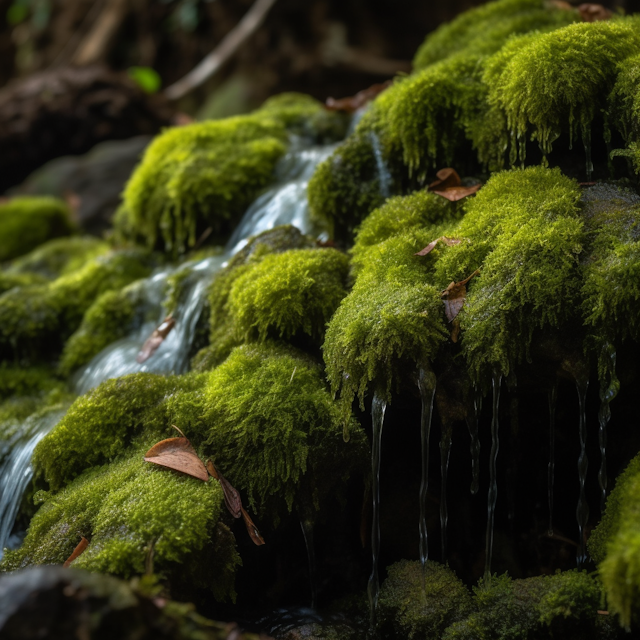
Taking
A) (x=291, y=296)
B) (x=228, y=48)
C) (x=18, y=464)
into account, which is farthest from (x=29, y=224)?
(x=291, y=296)

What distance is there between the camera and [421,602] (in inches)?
102

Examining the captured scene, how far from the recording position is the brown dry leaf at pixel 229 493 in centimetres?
262

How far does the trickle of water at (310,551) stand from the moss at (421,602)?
12.4 inches

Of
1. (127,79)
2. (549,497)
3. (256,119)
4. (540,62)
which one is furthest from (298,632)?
(127,79)

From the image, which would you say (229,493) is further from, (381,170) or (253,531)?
(381,170)

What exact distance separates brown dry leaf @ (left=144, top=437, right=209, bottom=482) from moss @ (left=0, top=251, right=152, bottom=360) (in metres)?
2.41

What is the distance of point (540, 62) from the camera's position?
10.4ft

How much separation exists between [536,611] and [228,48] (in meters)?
8.97

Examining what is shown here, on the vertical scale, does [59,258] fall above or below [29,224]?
below

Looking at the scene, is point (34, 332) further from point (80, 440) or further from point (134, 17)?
point (134, 17)

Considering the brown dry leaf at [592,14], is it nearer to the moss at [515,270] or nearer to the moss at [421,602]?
the moss at [515,270]

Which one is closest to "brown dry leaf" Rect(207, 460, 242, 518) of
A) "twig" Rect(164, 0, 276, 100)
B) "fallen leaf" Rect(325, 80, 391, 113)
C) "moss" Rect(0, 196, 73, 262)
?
"fallen leaf" Rect(325, 80, 391, 113)

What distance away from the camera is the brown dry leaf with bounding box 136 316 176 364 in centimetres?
391

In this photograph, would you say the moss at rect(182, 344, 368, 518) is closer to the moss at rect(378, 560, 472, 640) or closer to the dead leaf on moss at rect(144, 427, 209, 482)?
the dead leaf on moss at rect(144, 427, 209, 482)
